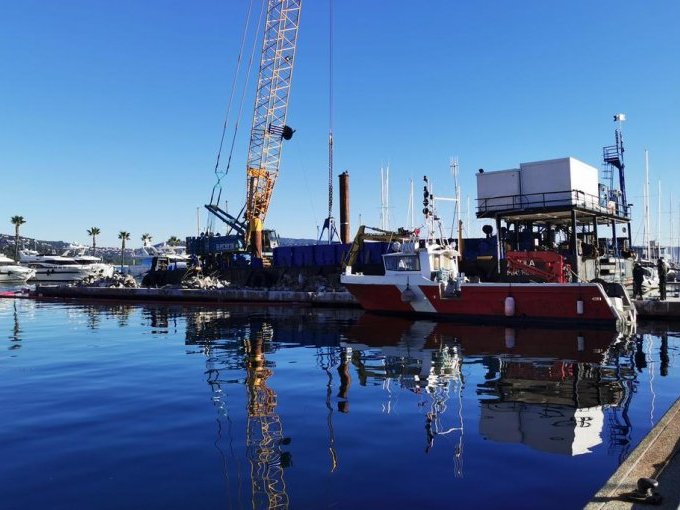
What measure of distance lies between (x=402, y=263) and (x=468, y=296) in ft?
13.4

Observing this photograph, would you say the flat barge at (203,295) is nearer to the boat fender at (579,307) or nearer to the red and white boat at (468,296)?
the red and white boat at (468,296)

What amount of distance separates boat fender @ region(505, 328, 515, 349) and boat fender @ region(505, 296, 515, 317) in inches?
47.4

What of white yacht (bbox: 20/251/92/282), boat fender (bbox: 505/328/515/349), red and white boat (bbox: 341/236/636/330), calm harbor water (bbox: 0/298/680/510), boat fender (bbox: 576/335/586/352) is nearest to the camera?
calm harbor water (bbox: 0/298/680/510)

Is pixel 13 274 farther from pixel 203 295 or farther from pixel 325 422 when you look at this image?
pixel 325 422

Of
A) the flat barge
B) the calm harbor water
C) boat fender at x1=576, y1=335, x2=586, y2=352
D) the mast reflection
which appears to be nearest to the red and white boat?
the mast reflection

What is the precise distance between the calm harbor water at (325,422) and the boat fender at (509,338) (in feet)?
0.57

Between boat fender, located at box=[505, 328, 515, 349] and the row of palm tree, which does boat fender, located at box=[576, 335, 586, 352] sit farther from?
the row of palm tree

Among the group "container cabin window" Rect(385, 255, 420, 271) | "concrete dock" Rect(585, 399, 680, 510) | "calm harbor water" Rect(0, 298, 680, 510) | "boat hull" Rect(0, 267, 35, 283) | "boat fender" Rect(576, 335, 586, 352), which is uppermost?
"boat hull" Rect(0, 267, 35, 283)

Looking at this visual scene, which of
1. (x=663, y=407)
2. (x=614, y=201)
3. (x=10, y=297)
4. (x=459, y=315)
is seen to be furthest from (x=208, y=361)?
(x=10, y=297)

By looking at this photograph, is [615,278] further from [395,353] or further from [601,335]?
[395,353]

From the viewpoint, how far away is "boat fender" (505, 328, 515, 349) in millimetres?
19844

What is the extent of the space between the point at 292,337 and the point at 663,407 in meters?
15.6

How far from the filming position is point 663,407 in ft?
34.6

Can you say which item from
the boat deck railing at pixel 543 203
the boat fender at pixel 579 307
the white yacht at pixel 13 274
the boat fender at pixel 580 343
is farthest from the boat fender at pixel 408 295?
the white yacht at pixel 13 274
